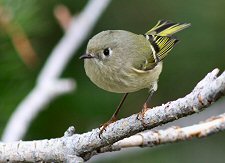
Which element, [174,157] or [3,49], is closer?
[3,49]

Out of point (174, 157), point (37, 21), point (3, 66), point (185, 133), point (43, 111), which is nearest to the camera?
point (185, 133)

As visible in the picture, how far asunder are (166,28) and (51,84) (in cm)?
78

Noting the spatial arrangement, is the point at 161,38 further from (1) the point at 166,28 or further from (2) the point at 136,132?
(2) the point at 136,132

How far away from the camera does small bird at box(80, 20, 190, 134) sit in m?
2.00

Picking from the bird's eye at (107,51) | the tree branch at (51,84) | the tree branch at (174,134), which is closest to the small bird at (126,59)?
the bird's eye at (107,51)

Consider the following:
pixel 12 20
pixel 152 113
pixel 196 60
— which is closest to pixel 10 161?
pixel 152 113

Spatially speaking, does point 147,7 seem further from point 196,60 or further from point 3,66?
point 3,66

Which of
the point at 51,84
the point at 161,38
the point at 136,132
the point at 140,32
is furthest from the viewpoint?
the point at 140,32

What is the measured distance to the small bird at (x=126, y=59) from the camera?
200 centimetres

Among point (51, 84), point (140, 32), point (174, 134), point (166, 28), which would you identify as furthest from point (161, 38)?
point (174, 134)

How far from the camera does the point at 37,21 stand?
2229 millimetres

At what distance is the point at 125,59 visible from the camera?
7.22 feet

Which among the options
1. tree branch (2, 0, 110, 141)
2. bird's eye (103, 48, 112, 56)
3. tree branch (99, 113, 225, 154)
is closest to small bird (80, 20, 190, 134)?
bird's eye (103, 48, 112, 56)

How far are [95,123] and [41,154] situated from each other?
1127 millimetres
